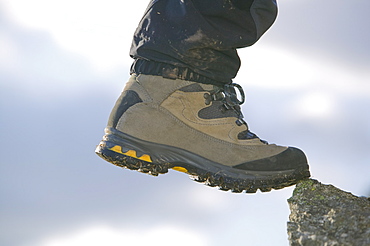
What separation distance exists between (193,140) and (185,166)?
0.19 meters

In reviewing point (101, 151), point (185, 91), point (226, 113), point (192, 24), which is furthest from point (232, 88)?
point (101, 151)

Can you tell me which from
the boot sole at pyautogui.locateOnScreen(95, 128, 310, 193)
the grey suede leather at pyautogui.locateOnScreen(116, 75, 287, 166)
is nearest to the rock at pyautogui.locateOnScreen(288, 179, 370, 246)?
the boot sole at pyautogui.locateOnScreen(95, 128, 310, 193)

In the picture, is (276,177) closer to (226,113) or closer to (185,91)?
(226,113)

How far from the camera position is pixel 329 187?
155 inches

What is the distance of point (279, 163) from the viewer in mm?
3520

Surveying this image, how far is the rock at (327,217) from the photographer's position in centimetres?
298

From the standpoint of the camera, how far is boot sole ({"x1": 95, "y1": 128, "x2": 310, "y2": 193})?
10.5ft

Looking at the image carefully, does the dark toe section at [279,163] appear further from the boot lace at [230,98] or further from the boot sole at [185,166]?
the boot lace at [230,98]

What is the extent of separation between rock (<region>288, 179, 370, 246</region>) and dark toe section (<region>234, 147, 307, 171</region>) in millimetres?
308

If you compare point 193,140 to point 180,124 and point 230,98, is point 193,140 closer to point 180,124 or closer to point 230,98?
point 180,124

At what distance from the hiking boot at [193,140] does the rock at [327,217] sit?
238 millimetres

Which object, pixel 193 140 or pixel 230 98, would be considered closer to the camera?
pixel 193 140

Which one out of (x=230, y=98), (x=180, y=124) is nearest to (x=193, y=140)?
(x=180, y=124)

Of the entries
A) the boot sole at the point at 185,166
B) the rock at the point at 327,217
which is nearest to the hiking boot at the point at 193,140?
the boot sole at the point at 185,166
